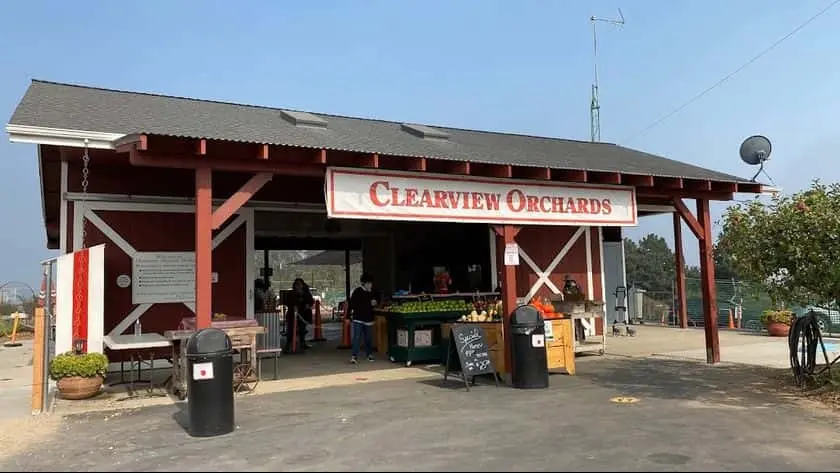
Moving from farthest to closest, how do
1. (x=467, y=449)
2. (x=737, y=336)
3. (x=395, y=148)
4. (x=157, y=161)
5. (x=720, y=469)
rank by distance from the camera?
(x=737, y=336) < (x=395, y=148) < (x=157, y=161) < (x=467, y=449) < (x=720, y=469)

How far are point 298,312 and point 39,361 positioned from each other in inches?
284

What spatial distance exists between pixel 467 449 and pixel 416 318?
20.4ft

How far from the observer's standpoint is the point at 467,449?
5.59 meters

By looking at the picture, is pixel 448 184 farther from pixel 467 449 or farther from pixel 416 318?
pixel 467 449

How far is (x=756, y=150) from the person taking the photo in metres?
13.9

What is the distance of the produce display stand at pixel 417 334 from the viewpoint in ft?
38.4

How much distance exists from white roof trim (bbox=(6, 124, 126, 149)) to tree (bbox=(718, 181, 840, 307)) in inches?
320

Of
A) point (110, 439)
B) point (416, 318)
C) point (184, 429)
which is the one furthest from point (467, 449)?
point (416, 318)

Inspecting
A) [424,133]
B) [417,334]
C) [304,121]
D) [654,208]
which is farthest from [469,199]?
[654,208]

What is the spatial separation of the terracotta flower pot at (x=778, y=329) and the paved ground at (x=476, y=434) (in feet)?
26.3

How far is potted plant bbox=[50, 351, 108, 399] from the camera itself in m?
8.55

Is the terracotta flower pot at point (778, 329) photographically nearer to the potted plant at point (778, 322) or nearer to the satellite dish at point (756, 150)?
the potted plant at point (778, 322)

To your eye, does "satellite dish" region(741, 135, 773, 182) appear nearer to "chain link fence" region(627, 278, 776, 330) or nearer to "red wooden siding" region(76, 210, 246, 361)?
"chain link fence" region(627, 278, 776, 330)

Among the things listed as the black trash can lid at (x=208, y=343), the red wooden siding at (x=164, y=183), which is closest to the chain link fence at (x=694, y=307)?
the red wooden siding at (x=164, y=183)
